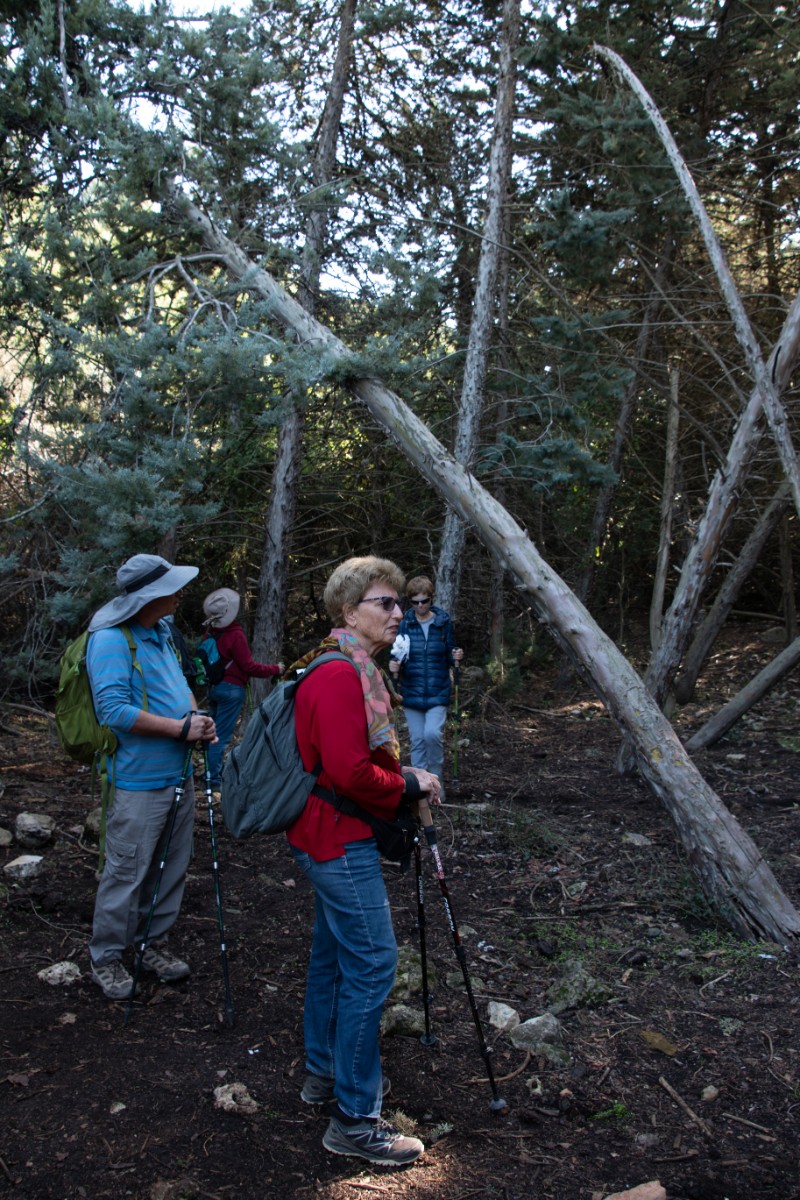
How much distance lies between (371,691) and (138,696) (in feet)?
5.21

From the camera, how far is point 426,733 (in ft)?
26.1

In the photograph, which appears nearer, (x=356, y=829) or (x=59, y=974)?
(x=356, y=829)

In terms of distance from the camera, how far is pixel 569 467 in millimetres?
12172

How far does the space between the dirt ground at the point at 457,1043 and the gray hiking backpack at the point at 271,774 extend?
1197 millimetres

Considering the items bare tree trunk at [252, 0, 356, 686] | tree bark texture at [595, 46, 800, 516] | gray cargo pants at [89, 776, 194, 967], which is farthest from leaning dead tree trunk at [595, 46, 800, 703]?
gray cargo pants at [89, 776, 194, 967]

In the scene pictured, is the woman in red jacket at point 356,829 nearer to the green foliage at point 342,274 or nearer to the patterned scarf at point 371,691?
the patterned scarf at point 371,691

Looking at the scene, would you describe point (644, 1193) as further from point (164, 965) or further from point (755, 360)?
point (755, 360)

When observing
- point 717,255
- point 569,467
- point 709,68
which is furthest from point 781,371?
point 709,68

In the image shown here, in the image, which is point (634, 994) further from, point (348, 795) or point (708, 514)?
point (708, 514)

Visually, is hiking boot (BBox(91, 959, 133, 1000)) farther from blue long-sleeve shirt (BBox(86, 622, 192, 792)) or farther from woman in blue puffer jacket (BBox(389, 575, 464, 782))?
woman in blue puffer jacket (BBox(389, 575, 464, 782))

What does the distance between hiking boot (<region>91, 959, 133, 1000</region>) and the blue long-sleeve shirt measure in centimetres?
91

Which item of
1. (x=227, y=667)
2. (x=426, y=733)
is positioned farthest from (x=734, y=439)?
(x=227, y=667)

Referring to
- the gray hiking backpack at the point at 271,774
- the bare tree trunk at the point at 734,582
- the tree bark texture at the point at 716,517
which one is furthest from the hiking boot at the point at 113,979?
the bare tree trunk at the point at 734,582

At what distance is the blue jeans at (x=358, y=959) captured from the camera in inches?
129
